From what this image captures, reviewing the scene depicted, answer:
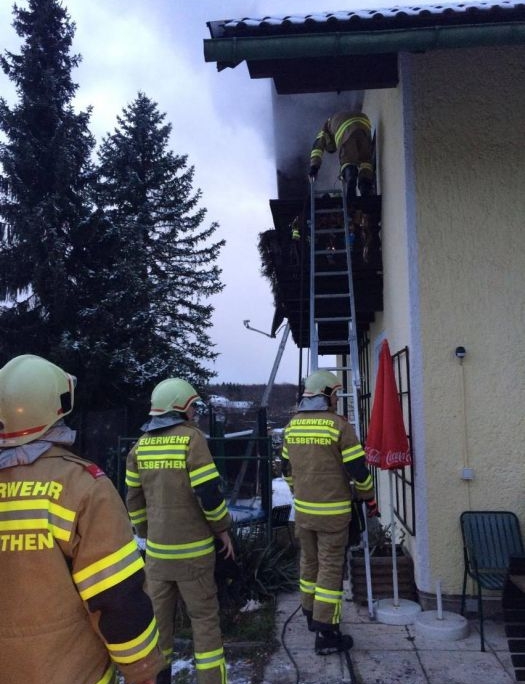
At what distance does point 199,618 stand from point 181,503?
627mm

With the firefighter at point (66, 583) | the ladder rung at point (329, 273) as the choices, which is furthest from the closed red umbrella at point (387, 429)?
the firefighter at point (66, 583)

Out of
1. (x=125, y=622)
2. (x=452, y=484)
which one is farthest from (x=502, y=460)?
(x=125, y=622)

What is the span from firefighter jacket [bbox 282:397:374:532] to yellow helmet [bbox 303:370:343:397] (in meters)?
0.13

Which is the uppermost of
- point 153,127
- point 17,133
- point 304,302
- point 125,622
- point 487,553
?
point 153,127

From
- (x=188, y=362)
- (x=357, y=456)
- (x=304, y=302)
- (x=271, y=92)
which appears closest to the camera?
(x=357, y=456)

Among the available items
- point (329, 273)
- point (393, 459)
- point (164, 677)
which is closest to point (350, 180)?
point (329, 273)

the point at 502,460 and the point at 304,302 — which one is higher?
the point at 304,302

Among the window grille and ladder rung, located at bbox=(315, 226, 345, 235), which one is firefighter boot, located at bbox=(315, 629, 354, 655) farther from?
ladder rung, located at bbox=(315, 226, 345, 235)

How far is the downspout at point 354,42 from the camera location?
3.99 metres

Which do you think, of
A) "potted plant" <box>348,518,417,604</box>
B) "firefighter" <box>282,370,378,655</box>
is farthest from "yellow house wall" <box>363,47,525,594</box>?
"firefighter" <box>282,370,378,655</box>

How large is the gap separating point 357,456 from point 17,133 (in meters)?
14.8

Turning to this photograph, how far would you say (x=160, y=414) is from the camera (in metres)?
3.58

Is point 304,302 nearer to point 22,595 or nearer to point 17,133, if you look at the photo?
point 22,595

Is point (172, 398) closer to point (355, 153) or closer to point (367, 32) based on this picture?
point (367, 32)
